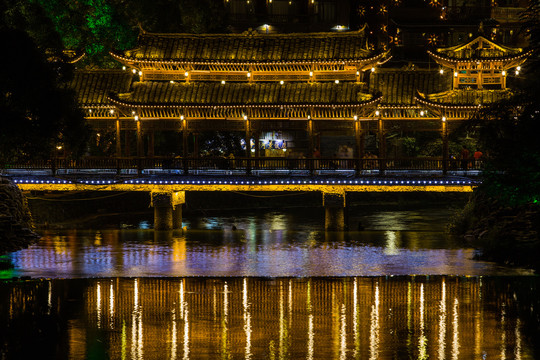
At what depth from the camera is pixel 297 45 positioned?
139 feet

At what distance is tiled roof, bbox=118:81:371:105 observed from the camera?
40656 millimetres

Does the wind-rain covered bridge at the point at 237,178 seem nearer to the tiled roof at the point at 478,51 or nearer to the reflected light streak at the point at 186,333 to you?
the tiled roof at the point at 478,51

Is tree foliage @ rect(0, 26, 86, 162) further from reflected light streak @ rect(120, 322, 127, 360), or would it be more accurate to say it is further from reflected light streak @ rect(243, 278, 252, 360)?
reflected light streak @ rect(120, 322, 127, 360)

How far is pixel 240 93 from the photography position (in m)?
41.6

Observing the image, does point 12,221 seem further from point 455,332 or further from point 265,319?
point 455,332

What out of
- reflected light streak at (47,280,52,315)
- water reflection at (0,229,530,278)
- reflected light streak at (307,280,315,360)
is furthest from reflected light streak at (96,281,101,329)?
reflected light streak at (307,280,315,360)

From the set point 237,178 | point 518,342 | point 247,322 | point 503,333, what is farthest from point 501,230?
point 247,322

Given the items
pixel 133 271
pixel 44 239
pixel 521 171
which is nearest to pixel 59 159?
pixel 44 239

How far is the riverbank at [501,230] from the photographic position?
2823 cm

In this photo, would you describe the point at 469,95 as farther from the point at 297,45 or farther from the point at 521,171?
the point at 521,171

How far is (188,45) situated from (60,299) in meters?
23.7

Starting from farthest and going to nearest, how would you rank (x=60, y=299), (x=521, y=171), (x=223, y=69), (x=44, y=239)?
(x=223, y=69) → (x=44, y=239) → (x=521, y=171) → (x=60, y=299)

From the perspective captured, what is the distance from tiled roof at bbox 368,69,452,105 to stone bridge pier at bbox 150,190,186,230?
1101cm

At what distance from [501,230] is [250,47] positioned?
16472mm
